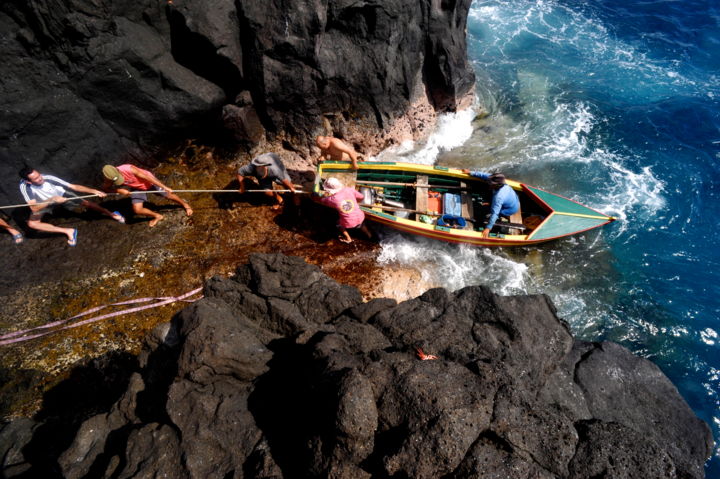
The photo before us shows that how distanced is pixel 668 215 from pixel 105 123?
1756cm

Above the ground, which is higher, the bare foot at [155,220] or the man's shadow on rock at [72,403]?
the bare foot at [155,220]

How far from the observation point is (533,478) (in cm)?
327

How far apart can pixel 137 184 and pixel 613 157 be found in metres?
15.9

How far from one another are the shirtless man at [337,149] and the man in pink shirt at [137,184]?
416 centimetres

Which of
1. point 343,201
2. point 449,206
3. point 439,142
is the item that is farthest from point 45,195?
point 439,142

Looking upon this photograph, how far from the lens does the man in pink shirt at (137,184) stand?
768 cm

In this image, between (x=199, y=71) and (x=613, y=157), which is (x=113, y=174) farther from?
(x=613, y=157)

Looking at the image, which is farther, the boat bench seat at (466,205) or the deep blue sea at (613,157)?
the boat bench seat at (466,205)

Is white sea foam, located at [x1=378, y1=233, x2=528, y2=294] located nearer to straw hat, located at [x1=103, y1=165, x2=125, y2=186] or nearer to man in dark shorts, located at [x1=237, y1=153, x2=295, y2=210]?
man in dark shorts, located at [x1=237, y1=153, x2=295, y2=210]

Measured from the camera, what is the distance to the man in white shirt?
7316mm

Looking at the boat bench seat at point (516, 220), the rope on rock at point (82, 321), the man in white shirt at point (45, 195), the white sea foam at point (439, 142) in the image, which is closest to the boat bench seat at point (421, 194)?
the white sea foam at point (439, 142)

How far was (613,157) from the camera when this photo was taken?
1275cm

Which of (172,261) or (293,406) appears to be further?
(172,261)

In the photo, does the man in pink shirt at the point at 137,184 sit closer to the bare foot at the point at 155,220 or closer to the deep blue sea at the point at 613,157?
the bare foot at the point at 155,220
